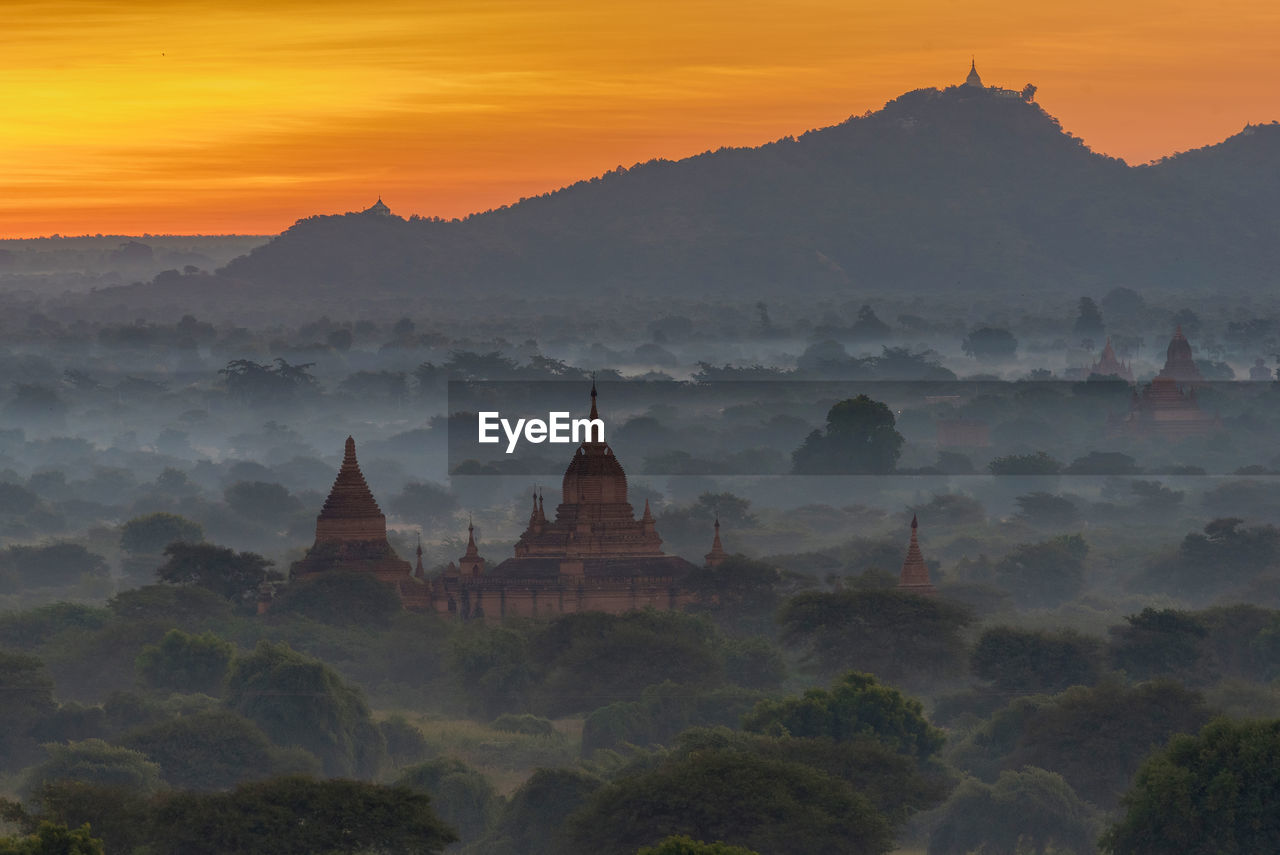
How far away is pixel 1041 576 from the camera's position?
119 m

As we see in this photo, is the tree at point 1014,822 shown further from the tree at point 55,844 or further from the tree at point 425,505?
the tree at point 425,505

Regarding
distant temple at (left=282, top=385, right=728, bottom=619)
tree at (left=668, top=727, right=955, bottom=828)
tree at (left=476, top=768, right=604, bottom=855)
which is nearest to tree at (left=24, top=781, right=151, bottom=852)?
tree at (left=476, top=768, right=604, bottom=855)

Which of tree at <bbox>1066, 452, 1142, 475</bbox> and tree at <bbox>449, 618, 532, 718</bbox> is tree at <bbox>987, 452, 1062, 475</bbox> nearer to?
tree at <bbox>1066, 452, 1142, 475</bbox>

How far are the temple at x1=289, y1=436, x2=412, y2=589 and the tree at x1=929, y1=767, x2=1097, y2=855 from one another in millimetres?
36769

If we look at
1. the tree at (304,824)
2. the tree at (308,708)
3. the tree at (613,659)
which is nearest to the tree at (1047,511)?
the tree at (613,659)

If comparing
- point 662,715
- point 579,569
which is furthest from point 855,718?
point 579,569

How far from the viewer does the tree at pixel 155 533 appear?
13175 centimetres

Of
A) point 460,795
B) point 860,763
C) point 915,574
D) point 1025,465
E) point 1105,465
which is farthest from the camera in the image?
point 1105,465

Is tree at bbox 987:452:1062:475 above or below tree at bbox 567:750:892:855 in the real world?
below

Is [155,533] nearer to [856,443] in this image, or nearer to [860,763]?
[856,443]

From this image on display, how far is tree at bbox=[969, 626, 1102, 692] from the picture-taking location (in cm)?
7412

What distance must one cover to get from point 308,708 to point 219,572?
25.6 m

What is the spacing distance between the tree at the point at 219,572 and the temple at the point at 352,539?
1.46 m

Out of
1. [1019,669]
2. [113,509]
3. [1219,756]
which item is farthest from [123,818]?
[113,509]
